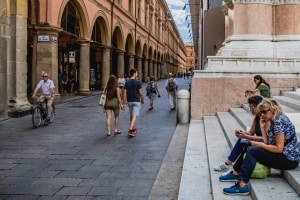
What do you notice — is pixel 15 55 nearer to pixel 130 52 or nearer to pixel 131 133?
pixel 131 133

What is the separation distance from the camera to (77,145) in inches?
325

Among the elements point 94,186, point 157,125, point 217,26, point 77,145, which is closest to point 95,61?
point 217,26

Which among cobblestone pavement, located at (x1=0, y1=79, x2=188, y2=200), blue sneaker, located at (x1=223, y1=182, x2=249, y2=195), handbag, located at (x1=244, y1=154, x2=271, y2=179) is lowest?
cobblestone pavement, located at (x1=0, y1=79, x2=188, y2=200)

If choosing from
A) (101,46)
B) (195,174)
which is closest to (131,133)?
(195,174)

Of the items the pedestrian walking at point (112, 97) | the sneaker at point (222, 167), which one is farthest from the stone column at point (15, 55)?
the sneaker at point (222, 167)

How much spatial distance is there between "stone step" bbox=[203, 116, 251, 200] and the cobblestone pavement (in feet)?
2.84

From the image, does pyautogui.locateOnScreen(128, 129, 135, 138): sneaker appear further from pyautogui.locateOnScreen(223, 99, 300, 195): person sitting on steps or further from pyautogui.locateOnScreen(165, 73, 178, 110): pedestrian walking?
pyautogui.locateOnScreen(165, 73, 178, 110): pedestrian walking

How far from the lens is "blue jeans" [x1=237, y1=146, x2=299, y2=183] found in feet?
14.4

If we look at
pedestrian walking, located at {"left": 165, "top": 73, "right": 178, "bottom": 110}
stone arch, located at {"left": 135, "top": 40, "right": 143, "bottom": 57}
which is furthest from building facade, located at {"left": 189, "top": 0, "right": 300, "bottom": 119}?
stone arch, located at {"left": 135, "top": 40, "right": 143, "bottom": 57}

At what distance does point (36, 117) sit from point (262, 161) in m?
7.81

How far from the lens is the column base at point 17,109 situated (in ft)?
43.2

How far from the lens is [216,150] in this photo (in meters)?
6.62

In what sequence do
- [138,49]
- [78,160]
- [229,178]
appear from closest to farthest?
[229,178] < [78,160] < [138,49]

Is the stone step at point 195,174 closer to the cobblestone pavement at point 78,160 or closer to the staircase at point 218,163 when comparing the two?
the staircase at point 218,163
